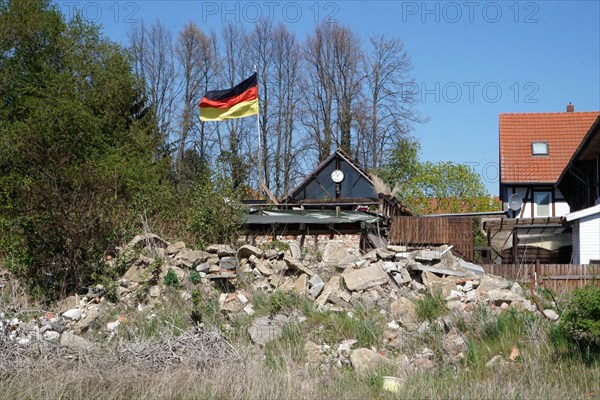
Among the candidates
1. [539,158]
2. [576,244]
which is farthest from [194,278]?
[539,158]

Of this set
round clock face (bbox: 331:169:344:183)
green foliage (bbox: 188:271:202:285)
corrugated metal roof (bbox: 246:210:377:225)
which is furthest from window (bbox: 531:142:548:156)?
green foliage (bbox: 188:271:202:285)

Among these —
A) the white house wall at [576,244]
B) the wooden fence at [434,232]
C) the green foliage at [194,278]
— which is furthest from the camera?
the wooden fence at [434,232]

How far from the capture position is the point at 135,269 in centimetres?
1622

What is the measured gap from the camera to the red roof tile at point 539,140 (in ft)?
109

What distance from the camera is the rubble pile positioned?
12.6m

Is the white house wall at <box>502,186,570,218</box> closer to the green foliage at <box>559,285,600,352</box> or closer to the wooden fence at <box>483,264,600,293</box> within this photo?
the wooden fence at <box>483,264,600,293</box>

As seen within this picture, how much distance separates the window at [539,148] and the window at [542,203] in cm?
183

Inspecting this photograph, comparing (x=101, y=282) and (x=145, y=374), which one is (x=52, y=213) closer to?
(x=101, y=282)

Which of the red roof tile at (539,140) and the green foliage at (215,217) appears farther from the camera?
the red roof tile at (539,140)

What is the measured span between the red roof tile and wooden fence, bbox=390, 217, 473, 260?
10.7m

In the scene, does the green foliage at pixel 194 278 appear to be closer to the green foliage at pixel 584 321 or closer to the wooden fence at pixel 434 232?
the green foliage at pixel 584 321

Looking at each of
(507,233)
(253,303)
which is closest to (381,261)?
(253,303)

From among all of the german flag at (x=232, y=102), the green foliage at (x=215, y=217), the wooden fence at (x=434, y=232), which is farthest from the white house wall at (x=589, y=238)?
the german flag at (x=232, y=102)

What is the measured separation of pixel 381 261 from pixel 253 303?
3.35 meters
